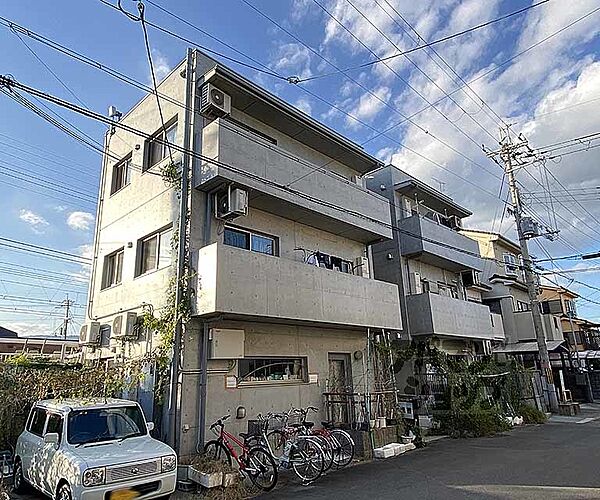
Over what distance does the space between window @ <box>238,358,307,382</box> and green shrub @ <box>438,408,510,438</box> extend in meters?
5.54

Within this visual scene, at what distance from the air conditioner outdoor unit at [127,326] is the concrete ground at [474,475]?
3589mm

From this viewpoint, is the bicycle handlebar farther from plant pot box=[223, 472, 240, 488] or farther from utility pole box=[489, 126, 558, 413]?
utility pole box=[489, 126, 558, 413]

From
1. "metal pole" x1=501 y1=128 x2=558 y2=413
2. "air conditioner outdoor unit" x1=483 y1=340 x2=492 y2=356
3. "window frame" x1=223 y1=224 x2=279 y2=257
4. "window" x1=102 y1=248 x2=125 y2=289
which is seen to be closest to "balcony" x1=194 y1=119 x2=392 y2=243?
"window frame" x1=223 y1=224 x2=279 y2=257

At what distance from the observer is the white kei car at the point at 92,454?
5715mm

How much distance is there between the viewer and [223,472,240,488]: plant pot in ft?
23.3

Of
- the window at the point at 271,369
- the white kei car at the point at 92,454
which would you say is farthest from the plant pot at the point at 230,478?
the window at the point at 271,369

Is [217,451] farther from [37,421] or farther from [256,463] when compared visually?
[37,421]

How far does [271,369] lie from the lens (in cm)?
1020

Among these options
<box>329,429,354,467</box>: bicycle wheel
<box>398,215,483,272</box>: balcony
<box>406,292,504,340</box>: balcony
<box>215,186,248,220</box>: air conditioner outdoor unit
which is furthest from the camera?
<box>398,215,483,272</box>: balcony

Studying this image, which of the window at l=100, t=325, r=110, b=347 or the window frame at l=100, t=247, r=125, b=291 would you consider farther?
the window frame at l=100, t=247, r=125, b=291

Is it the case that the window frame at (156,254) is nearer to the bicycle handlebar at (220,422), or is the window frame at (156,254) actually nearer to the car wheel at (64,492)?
the bicycle handlebar at (220,422)

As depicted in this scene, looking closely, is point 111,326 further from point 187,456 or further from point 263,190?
point 263,190

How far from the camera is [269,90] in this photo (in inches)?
453

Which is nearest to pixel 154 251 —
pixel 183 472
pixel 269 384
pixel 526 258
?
pixel 269 384
